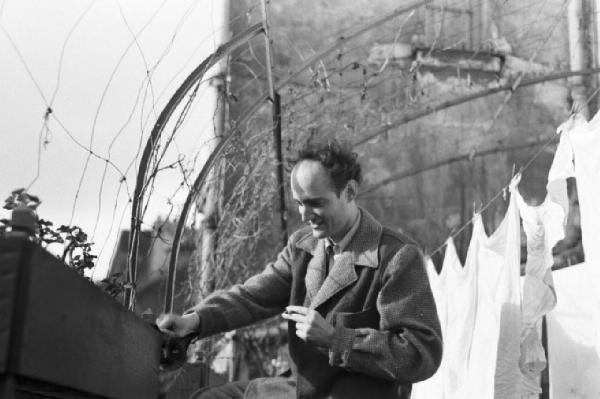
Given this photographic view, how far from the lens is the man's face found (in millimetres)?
2928

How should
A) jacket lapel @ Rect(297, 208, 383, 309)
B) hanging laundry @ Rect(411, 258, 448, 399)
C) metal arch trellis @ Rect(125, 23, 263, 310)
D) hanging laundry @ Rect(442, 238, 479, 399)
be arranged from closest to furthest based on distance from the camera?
1. jacket lapel @ Rect(297, 208, 383, 309)
2. metal arch trellis @ Rect(125, 23, 263, 310)
3. hanging laundry @ Rect(442, 238, 479, 399)
4. hanging laundry @ Rect(411, 258, 448, 399)

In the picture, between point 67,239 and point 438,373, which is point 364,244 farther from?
point 438,373

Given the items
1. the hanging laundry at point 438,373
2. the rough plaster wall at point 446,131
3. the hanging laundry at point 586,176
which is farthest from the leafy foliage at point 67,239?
the rough plaster wall at point 446,131

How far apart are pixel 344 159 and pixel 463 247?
921 centimetres

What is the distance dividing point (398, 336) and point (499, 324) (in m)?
3.10

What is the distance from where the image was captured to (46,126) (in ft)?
9.88

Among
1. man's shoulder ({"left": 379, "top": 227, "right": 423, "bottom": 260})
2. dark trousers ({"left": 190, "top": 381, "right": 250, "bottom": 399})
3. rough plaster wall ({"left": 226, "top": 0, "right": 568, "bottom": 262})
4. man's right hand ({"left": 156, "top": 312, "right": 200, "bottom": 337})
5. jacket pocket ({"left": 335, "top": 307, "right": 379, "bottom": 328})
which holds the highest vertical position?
rough plaster wall ({"left": 226, "top": 0, "right": 568, "bottom": 262})

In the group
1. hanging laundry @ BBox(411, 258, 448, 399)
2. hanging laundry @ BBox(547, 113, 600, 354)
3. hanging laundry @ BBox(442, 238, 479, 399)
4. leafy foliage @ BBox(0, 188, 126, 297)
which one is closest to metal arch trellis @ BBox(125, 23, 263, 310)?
leafy foliage @ BBox(0, 188, 126, 297)

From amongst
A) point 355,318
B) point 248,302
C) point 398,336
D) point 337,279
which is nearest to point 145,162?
point 248,302

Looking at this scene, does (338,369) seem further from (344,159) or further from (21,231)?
(21,231)

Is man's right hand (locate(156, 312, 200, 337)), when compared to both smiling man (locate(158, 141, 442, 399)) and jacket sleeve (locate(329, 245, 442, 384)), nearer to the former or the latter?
smiling man (locate(158, 141, 442, 399))

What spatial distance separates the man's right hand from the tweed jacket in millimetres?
48

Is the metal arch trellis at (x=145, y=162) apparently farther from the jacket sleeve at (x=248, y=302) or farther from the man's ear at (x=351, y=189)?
the man's ear at (x=351, y=189)

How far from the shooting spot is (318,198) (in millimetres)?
2928
